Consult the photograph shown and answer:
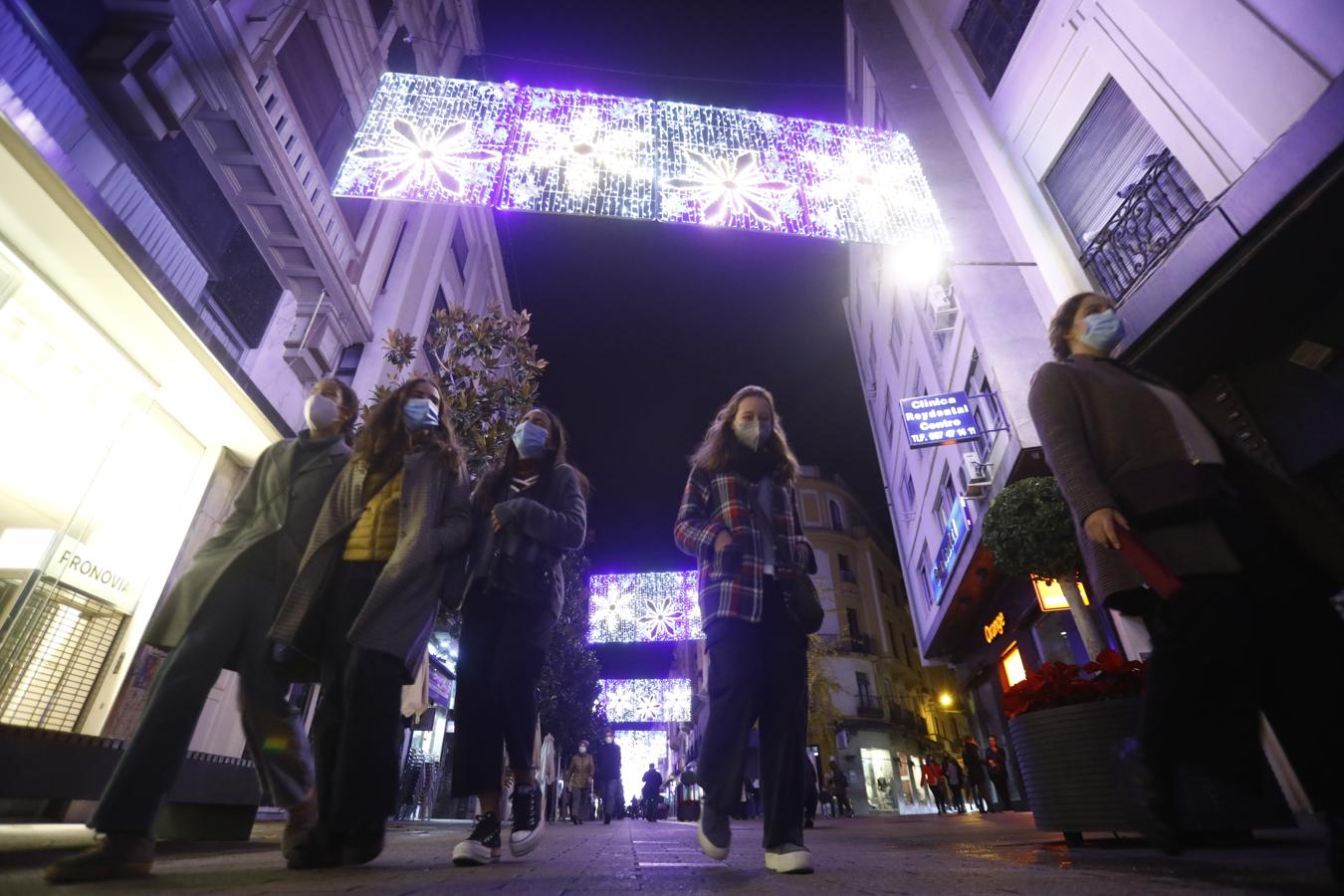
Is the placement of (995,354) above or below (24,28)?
above

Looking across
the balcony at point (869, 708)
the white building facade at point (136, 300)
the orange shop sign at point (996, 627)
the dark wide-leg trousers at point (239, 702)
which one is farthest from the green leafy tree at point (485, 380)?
the balcony at point (869, 708)

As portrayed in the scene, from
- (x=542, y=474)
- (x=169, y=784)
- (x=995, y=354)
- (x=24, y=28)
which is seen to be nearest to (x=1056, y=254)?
(x=995, y=354)

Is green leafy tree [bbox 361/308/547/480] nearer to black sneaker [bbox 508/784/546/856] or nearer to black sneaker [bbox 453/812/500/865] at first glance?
black sneaker [bbox 508/784/546/856]

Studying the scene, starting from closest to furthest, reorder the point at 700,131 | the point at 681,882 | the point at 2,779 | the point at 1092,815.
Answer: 1. the point at 681,882
2. the point at 2,779
3. the point at 1092,815
4. the point at 700,131

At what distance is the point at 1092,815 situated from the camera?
9.16 feet

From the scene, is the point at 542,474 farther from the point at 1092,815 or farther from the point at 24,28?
the point at 24,28

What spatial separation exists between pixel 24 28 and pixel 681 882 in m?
7.44

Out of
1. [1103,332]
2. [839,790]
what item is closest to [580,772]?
[839,790]

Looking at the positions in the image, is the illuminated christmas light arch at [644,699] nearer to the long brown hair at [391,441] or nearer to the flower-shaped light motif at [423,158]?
the flower-shaped light motif at [423,158]

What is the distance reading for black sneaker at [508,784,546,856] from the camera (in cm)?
254

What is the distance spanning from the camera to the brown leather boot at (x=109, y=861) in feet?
5.31

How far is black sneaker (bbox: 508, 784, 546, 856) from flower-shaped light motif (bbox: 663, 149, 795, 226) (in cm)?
613

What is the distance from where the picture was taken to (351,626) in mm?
2266

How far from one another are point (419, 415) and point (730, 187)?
584cm
